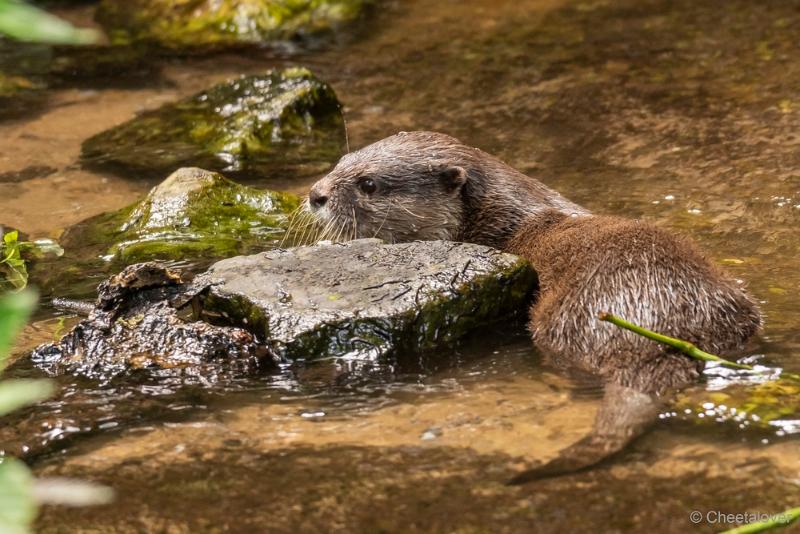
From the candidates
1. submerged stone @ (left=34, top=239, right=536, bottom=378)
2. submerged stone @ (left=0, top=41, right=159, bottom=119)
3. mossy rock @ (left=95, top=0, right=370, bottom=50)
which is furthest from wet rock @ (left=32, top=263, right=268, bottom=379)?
mossy rock @ (left=95, top=0, right=370, bottom=50)

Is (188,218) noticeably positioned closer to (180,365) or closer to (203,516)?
(180,365)

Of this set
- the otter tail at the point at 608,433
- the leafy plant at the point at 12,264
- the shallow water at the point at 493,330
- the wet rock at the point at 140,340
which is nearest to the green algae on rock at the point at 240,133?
the shallow water at the point at 493,330

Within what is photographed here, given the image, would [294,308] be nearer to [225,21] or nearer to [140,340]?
[140,340]

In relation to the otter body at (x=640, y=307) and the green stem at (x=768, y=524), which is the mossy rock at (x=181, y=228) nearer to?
the otter body at (x=640, y=307)

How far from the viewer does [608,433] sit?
2.47 metres

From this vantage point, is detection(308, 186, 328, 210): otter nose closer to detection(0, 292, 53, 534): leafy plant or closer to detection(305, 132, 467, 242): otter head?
detection(305, 132, 467, 242): otter head

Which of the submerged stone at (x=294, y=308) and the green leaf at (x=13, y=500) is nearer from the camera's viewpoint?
the green leaf at (x=13, y=500)

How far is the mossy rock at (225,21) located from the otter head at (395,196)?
388cm

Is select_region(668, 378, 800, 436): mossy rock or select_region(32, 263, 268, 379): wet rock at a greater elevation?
select_region(32, 263, 268, 379): wet rock

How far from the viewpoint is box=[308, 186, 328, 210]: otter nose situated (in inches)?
157

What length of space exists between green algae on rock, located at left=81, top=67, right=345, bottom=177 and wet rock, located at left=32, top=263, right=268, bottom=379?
84.9 inches

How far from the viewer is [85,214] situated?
4887 millimetres

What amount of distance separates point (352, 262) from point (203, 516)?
142cm

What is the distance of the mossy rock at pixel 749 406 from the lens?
2523mm
